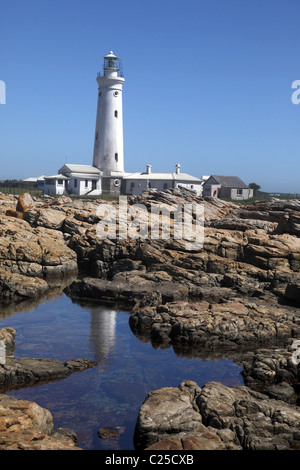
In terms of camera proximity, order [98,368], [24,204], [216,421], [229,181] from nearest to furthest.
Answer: [216,421] < [98,368] < [24,204] < [229,181]

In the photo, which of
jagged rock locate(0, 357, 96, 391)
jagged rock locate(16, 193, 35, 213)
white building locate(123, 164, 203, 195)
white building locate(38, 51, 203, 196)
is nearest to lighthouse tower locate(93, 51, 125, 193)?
white building locate(38, 51, 203, 196)

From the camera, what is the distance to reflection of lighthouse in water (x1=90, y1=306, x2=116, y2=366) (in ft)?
63.1

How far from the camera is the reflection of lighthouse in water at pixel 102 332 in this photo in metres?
19.2

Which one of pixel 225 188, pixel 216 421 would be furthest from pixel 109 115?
pixel 216 421

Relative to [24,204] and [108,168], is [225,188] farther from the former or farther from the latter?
[24,204]

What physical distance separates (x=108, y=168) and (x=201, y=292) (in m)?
47.5

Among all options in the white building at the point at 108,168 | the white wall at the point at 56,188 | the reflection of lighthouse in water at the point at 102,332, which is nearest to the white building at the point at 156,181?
the white building at the point at 108,168

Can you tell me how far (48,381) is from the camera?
16188 millimetres

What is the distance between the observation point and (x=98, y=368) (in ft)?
57.5

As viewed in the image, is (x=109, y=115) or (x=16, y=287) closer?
(x=16, y=287)

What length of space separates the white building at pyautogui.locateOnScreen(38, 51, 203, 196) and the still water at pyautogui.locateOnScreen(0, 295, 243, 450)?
47489 millimetres
